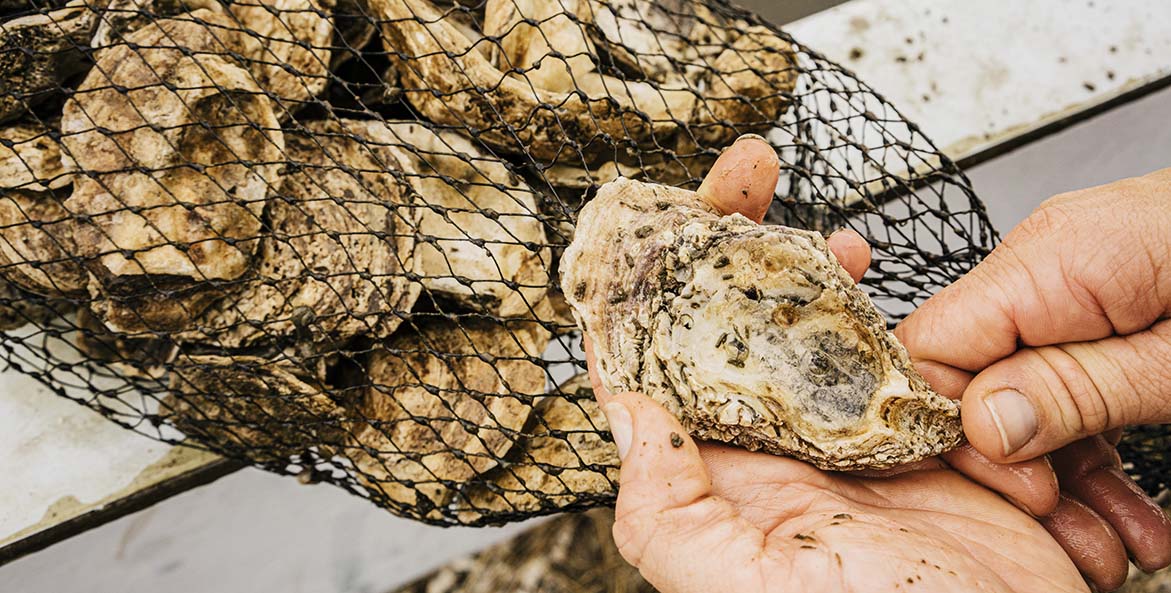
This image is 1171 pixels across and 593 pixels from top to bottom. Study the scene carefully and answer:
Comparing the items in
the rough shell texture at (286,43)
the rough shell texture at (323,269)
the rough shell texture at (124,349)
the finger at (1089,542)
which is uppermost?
the rough shell texture at (286,43)

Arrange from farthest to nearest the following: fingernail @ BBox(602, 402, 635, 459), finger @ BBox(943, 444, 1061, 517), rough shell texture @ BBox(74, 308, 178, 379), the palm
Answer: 1. rough shell texture @ BBox(74, 308, 178, 379)
2. finger @ BBox(943, 444, 1061, 517)
3. fingernail @ BBox(602, 402, 635, 459)
4. the palm

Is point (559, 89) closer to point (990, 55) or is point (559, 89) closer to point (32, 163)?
point (32, 163)

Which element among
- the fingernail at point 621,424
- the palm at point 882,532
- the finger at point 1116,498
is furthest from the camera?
the finger at point 1116,498

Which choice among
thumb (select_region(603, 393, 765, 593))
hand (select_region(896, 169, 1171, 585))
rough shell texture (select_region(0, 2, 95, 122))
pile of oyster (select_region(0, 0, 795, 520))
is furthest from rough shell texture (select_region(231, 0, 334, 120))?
hand (select_region(896, 169, 1171, 585))

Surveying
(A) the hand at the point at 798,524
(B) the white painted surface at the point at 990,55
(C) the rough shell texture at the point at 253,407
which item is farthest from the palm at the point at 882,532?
(B) the white painted surface at the point at 990,55

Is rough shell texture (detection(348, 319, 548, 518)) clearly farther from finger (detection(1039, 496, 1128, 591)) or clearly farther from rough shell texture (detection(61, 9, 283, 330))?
finger (detection(1039, 496, 1128, 591))

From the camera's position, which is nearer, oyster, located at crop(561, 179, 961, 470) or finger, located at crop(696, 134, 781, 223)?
oyster, located at crop(561, 179, 961, 470)

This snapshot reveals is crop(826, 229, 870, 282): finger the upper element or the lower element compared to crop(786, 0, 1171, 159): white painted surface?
lower

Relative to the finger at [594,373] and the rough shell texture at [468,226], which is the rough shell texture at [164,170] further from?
the finger at [594,373]
